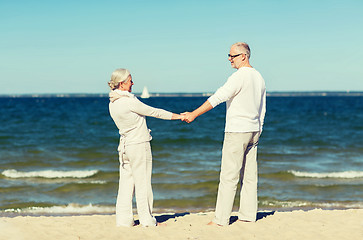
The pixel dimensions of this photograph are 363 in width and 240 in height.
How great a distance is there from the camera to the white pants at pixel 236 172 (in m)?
4.97

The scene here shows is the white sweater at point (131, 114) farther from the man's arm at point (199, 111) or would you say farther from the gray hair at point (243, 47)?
the gray hair at point (243, 47)

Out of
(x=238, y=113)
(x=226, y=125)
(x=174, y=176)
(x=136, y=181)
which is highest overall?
(x=238, y=113)

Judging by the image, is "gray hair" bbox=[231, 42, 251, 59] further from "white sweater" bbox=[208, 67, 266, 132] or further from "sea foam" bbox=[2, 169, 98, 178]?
"sea foam" bbox=[2, 169, 98, 178]

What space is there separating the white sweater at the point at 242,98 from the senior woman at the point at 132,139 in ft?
2.37

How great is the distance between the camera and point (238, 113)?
4895mm

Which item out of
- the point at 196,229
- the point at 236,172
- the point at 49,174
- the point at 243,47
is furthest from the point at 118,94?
the point at 49,174

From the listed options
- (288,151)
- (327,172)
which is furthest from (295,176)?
(288,151)

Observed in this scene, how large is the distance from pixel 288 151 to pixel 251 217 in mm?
11742

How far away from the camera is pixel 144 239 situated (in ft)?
15.9

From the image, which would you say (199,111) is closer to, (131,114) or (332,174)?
(131,114)

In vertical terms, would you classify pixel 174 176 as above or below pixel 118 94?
below

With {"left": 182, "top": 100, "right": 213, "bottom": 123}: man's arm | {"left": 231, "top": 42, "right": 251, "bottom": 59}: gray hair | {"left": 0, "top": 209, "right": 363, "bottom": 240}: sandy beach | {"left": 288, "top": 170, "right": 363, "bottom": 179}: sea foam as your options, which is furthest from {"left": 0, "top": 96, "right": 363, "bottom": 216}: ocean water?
{"left": 231, "top": 42, "right": 251, "bottom": 59}: gray hair

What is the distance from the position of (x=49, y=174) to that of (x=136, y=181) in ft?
24.0

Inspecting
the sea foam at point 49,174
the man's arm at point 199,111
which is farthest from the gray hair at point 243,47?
the sea foam at point 49,174
